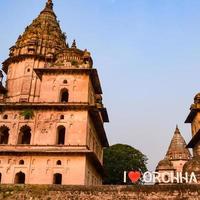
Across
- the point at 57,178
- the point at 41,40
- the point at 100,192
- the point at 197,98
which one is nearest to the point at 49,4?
the point at 41,40

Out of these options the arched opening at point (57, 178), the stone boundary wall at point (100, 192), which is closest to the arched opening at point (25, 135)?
the arched opening at point (57, 178)

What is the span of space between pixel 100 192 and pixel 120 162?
100 ft

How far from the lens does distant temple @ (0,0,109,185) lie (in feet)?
90.6

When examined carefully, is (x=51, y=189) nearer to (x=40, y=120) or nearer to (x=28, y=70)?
(x=40, y=120)

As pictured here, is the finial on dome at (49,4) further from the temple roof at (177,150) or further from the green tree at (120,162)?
the temple roof at (177,150)

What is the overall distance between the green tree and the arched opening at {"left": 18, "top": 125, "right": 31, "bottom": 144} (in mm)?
19895

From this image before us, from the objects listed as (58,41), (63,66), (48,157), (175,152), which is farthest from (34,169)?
(175,152)

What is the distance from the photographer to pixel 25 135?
3152 centimetres

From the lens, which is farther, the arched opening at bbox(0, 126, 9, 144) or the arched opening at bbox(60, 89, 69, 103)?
the arched opening at bbox(60, 89, 69, 103)

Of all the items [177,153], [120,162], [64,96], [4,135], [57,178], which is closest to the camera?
[57,178]

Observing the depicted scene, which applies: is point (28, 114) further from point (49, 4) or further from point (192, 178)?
point (49, 4)

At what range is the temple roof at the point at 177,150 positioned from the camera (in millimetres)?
49312

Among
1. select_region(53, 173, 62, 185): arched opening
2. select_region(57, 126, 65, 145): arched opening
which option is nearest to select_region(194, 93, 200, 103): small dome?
select_region(57, 126, 65, 145): arched opening

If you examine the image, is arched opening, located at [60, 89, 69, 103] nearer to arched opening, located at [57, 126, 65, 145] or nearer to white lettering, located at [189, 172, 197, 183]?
arched opening, located at [57, 126, 65, 145]
